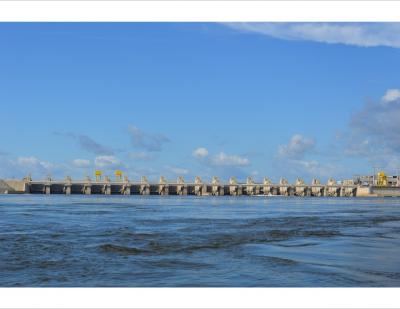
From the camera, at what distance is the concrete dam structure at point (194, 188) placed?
170012 mm

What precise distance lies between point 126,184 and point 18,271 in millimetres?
160357

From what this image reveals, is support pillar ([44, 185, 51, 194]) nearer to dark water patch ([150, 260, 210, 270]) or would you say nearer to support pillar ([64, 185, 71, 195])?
support pillar ([64, 185, 71, 195])

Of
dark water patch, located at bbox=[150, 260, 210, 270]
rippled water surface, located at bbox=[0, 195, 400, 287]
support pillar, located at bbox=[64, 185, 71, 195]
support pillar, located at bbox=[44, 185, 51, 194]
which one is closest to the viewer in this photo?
rippled water surface, located at bbox=[0, 195, 400, 287]

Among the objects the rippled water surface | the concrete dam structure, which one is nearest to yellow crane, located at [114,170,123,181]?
the concrete dam structure

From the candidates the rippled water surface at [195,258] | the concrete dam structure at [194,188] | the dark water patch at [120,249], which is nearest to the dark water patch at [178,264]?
the rippled water surface at [195,258]

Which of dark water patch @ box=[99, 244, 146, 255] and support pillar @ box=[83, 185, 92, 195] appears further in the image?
support pillar @ box=[83, 185, 92, 195]

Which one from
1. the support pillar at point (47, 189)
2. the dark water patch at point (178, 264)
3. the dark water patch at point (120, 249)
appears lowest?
the dark water patch at point (178, 264)

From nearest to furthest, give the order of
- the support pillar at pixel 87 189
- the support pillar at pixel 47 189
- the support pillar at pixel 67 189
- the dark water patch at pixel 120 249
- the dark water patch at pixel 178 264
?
the dark water patch at pixel 178 264 → the dark water patch at pixel 120 249 → the support pillar at pixel 47 189 → the support pillar at pixel 67 189 → the support pillar at pixel 87 189

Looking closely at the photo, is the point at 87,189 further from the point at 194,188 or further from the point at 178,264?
the point at 178,264

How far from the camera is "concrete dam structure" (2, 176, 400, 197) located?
170 metres

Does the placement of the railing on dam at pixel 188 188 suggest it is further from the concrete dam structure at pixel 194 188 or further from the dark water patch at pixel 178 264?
the dark water patch at pixel 178 264

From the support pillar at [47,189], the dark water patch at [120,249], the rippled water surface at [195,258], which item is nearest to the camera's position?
the rippled water surface at [195,258]

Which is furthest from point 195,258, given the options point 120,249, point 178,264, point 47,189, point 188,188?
point 188,188

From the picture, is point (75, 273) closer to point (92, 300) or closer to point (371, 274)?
point (92, 300)
